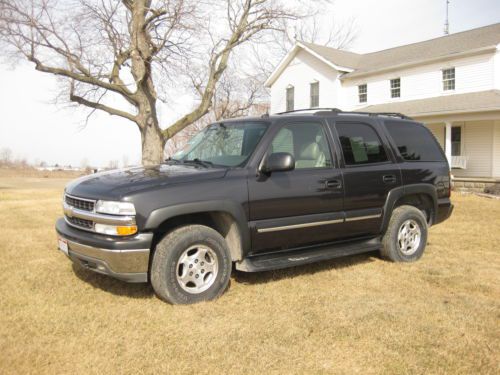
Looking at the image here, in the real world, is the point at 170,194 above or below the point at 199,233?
above

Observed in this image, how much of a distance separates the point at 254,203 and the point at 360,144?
1869 mm

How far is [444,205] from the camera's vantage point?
6598mm

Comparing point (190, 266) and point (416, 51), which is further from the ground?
point (416, 51)

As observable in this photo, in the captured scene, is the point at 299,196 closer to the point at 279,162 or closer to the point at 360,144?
the point at 279,162

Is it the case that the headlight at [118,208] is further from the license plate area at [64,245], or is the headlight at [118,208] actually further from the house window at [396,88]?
the house window at [396,88]

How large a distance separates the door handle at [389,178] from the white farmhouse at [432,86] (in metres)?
13.6

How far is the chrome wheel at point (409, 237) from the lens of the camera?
6.17m

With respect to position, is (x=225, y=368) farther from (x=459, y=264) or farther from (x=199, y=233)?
(x=459, y=264)

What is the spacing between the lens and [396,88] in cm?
2344

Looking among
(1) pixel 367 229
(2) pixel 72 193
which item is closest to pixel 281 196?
(1) pixel 367 229

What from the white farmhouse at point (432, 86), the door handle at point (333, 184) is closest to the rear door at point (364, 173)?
the door handle at point (333, 184)

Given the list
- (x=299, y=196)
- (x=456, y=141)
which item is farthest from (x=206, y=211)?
(x=456, y=141)

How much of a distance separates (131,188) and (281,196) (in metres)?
1.56

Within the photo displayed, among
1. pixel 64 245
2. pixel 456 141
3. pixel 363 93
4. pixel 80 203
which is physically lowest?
pixel 64 245
